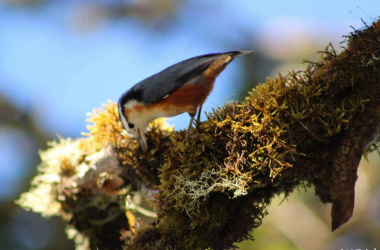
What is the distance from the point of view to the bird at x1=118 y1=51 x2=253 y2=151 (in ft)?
8.82

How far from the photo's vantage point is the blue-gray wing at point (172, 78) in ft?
8.82

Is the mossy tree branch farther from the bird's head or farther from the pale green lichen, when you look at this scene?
the pale green lichen

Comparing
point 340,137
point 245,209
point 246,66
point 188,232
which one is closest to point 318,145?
point 340,137

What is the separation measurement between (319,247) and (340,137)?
2084 millimetres

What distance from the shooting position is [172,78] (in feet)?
8.84

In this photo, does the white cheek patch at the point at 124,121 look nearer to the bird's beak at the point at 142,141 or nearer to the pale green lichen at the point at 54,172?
the bird's beak at the point at 142,141

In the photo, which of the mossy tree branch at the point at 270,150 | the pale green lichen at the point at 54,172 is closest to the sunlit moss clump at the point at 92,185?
the pale green lichen at the point at 54,172

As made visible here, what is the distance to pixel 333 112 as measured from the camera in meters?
2.00

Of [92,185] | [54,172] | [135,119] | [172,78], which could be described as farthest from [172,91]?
[54,172]

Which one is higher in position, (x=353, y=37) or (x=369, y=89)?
(x=353, y=37)

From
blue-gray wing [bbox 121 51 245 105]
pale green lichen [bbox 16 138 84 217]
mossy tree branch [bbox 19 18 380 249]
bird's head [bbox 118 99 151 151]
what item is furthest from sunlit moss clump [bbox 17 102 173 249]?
mossy tree branch [bbox 19 18 380 249]

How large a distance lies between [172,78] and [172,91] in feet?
0.33

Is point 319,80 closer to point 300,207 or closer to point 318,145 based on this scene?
point 318,145

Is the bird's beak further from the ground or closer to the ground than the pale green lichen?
closer to the ground
